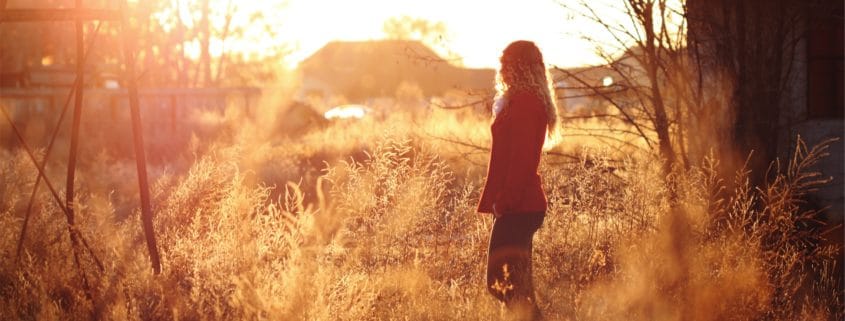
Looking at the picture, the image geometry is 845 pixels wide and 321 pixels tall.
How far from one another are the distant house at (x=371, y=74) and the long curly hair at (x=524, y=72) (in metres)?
46.7

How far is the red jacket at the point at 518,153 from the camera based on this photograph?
18.4ft

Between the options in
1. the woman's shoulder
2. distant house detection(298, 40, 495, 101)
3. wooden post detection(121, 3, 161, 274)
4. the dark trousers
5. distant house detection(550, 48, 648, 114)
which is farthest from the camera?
distant house detection(298, 40, 495, 101)

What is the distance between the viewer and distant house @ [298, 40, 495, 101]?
61531 mm

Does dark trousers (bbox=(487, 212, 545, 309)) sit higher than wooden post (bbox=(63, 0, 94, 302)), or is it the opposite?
wooden post (bbox=(63, 0, 94, 302))

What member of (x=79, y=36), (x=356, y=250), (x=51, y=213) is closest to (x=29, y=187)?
(x=51, y=213)

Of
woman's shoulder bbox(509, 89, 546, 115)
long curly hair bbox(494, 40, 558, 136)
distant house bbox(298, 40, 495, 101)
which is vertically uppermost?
long curly hair bbox(494, 40, 558, 136)

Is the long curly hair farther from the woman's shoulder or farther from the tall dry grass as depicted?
the tall dry grass

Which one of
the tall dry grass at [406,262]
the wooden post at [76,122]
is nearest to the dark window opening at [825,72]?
the tall dry grass at [406,262]

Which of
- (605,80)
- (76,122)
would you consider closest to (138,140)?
(76,122)

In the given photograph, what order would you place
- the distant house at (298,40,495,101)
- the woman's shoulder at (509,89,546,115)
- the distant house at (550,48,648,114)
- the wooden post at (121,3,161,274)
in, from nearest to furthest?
the woman's shoulder at (509,89,546,115) < the wooden post at (121,3,161,274) < the distant house at (550,48,648,114) < the distant house at (298,40,495,101)

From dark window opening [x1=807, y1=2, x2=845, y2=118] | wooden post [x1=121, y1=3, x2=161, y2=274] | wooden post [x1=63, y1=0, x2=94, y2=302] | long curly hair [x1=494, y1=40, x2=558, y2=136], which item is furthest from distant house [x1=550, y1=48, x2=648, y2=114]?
wooden post [x1=63, y1=0, x2=94, y2=302]

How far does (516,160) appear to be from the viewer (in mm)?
5617

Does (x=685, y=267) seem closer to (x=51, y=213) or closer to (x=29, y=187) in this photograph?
(x=51, y=213)

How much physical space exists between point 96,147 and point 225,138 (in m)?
2.66
